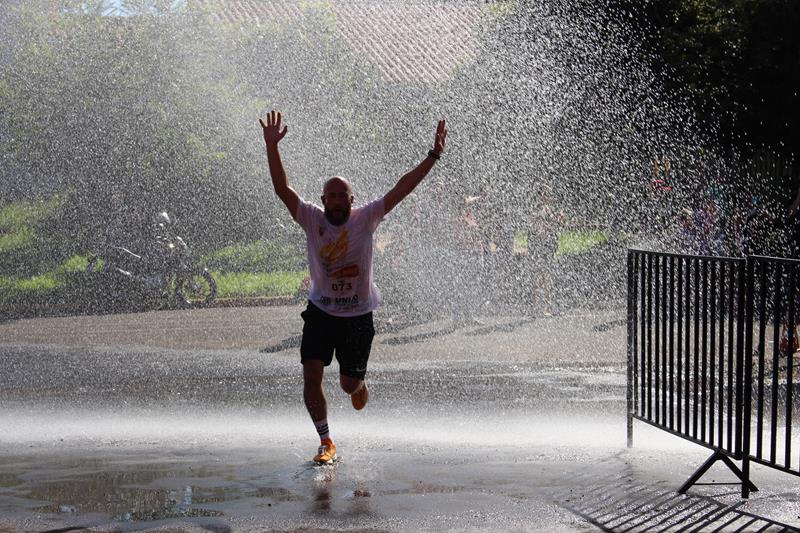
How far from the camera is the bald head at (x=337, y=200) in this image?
741 cm

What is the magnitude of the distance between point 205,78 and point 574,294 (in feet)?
26.4

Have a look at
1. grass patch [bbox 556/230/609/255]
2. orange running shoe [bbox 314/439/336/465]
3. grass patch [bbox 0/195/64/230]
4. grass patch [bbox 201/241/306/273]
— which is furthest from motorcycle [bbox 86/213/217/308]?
orange running shoe [bbox 314/439/336/465]

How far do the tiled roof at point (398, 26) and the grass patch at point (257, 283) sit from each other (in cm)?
503

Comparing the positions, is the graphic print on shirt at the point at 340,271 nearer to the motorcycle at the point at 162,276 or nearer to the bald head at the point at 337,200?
the bald head at the point at 337,200

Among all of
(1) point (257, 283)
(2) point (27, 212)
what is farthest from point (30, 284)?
(2) point (27, 212)

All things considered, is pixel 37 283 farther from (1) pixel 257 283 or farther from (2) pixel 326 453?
(2) pixel 326 453

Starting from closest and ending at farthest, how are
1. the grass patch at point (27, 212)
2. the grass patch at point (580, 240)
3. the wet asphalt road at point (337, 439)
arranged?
the wet asphalt road at point (337, 439) → the grass patch at point (27, 212) → the grass patch at point (580, 240)

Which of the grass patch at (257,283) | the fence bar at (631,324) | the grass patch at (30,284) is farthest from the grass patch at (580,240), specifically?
the fence bar at (631,324)

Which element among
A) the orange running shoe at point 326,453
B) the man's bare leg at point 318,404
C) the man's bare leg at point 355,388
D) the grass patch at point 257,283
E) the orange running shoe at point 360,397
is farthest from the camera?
the grass patch at point 257,283

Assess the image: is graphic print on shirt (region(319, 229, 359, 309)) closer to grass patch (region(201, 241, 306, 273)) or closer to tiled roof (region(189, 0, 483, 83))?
grass patch (region(201, 241, 306, 273))

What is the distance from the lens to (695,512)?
20.5 ft

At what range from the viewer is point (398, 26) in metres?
40.0

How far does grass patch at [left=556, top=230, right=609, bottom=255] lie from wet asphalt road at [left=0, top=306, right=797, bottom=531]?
1236 cm

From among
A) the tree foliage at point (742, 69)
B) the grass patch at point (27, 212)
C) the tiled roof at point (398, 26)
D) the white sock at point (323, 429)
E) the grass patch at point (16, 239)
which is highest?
the tiled roof at point (398, 26)
